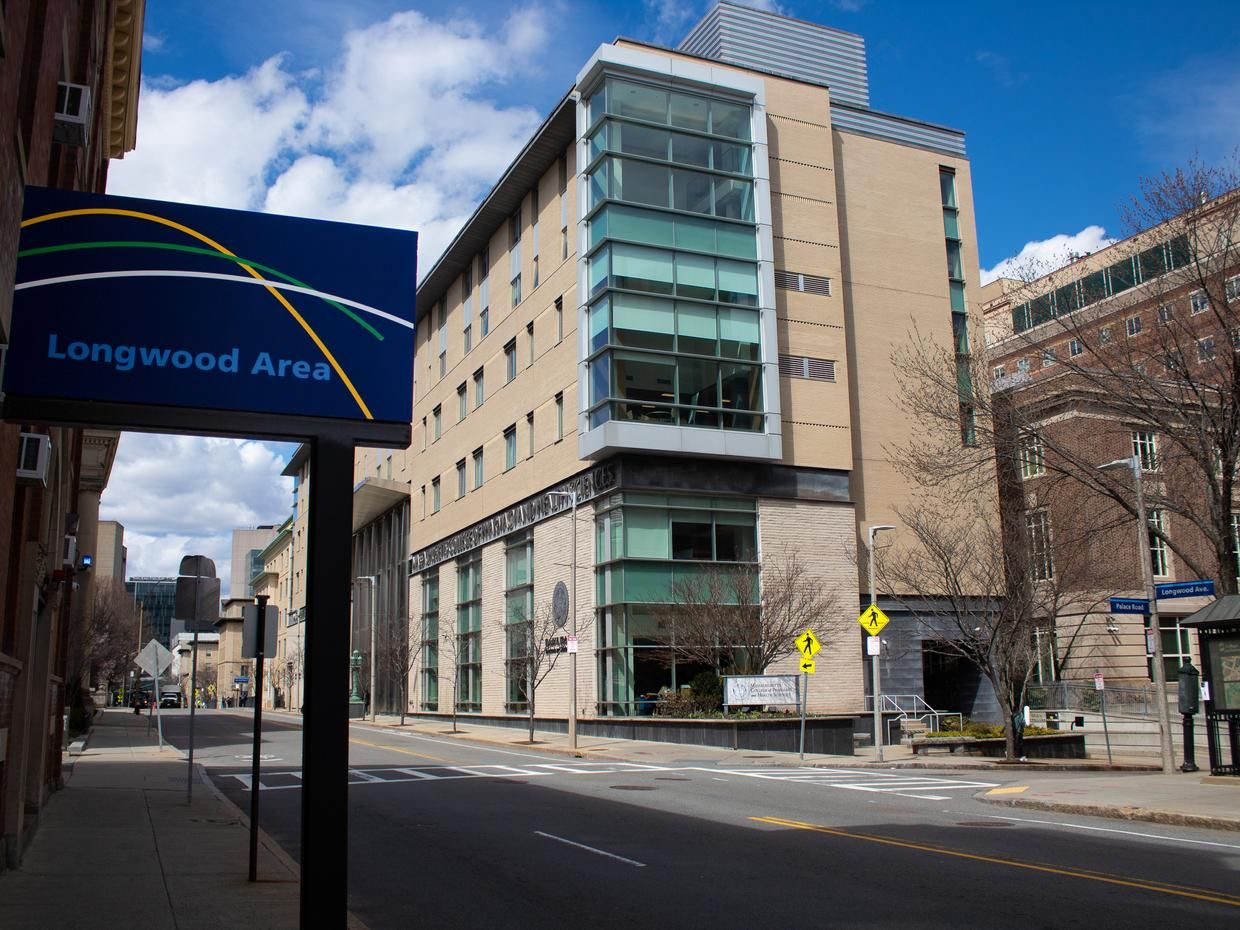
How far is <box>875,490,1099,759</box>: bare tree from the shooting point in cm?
3002

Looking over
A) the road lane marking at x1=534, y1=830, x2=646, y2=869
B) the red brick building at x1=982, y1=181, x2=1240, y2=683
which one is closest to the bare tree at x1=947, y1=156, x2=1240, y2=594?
the red brick building at x1=982, y1=181, x2=1240, y2=683

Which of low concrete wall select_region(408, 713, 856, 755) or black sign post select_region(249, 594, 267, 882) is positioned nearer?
black sign post select_region(249, 594, 267, 882)

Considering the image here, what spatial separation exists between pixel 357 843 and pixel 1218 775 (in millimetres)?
15315

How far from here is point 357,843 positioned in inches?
541

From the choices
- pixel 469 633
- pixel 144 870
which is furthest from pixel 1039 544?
pixel 469 633

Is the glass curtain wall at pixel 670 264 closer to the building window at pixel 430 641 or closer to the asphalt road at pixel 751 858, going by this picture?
the asphalt road at pixel 751 858

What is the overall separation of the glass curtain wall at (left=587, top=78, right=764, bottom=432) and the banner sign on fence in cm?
1070

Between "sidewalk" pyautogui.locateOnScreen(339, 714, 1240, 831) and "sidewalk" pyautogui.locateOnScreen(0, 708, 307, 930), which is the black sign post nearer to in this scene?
"sidewalk" pyautogui.locateOnScreen(0, 708, 307, 930)

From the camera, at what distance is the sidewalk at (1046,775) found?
15977mm

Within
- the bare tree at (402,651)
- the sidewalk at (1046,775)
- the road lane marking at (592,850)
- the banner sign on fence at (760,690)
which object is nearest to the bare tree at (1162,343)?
the sidewalk at (1046,775)

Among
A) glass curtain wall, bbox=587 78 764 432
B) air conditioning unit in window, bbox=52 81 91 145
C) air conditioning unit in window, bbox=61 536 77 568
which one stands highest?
glass curtain wall, bbox=587 78 764 432

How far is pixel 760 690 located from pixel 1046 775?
948 centimetres

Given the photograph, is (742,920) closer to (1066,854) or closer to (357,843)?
(1066,854)

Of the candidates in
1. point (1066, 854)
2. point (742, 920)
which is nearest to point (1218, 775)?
point (1066, 854)
